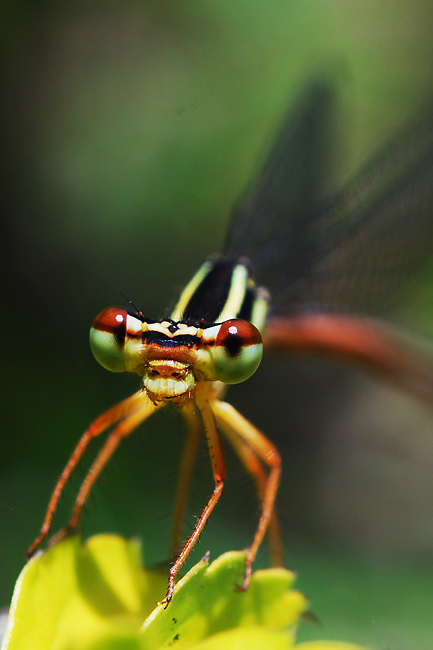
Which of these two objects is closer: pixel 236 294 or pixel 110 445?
pixel 110 445

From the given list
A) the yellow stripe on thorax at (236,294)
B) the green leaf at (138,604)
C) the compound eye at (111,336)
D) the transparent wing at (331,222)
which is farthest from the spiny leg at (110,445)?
the transparent wing at (331,222)

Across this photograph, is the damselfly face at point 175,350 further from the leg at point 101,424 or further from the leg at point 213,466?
the leg at point 213,466

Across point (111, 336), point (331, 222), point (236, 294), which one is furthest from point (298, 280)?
point (111, 336)

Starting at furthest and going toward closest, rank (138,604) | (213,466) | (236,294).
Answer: (236,294) → (213,466) → (138,604)

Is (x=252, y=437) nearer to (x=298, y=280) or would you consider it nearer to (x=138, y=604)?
(x=138, y=604)

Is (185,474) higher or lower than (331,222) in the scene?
lower

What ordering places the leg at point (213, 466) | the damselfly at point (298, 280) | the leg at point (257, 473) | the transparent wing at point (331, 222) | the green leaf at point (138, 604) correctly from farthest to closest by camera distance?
the transparent wing at point (331, 222), the leg at point (257, 473), the damselfly at point (298, 280), the leg at point (213, 466), the green leaf at point (138, 604)
